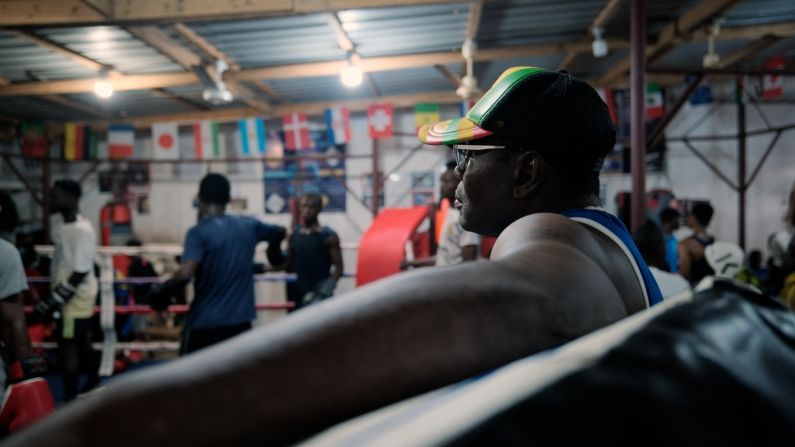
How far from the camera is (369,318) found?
54 centimetres

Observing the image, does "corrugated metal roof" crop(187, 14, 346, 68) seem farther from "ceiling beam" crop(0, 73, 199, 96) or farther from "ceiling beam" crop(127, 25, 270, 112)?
"ceiling beam" crop(0, 73, 199, 96)

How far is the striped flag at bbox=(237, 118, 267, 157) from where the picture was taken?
33.4 ft

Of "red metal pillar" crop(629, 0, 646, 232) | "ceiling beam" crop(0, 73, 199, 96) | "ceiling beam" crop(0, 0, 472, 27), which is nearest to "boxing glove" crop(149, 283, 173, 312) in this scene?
"ceiling beam" crop(0, 0, 472, 27)

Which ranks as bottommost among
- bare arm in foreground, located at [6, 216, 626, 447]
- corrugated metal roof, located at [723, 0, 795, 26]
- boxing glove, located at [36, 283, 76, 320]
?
boxing glove, located at [36, 283, 76, 320]

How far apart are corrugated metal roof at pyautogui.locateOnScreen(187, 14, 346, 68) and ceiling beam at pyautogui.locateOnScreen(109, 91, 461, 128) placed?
7.93ft

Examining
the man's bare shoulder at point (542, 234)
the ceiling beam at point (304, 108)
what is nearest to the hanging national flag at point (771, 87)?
the ceiling beam at point (304, 108)

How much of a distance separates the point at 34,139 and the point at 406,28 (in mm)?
8646

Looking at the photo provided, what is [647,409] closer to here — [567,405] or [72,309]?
[567,405]

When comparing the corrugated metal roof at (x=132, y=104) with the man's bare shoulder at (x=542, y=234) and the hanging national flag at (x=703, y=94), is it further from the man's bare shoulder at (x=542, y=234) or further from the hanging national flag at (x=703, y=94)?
the man's bare shoulder at (x=542, y=234)

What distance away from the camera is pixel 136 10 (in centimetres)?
471

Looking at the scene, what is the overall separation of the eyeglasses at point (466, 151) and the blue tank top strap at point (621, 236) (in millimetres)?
229

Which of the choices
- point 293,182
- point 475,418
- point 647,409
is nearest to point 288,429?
point 475,418

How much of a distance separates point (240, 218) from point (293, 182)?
6.88m

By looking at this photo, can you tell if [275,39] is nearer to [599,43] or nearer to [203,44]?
[203,44]
